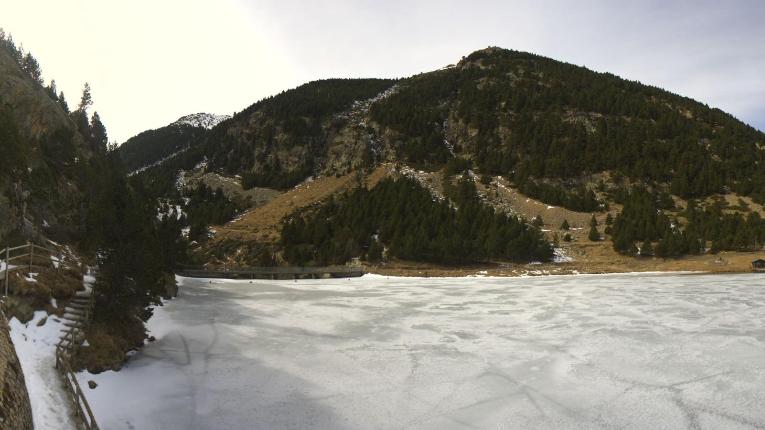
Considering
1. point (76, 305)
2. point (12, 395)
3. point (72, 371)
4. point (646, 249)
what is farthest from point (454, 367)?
point (646, 249)

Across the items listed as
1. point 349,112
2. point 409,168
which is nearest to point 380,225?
point 409,168

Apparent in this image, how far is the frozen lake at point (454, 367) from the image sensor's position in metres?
11.3

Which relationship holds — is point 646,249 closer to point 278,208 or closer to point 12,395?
point 12,395

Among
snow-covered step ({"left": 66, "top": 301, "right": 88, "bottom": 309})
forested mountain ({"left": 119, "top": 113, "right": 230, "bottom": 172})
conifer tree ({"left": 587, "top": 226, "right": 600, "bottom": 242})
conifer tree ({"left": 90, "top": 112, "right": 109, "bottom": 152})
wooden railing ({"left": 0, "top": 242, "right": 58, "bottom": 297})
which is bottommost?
snow-covered step ({"left": 66, "top": 301, "right": 88, "bottom": 309})

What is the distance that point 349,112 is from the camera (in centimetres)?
11338

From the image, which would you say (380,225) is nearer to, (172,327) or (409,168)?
(409,168)

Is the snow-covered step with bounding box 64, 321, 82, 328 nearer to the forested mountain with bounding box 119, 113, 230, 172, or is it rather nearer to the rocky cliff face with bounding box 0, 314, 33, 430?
the rocky cliff face with bounding box 0, 314, 33, 430

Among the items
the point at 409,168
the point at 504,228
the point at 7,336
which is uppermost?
the point at 409,168

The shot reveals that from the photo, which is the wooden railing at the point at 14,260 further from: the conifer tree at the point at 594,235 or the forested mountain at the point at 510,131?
the forested mountain at the point at 510,131

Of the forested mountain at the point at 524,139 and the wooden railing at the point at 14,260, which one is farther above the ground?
the forested mountain at the point at 524,139

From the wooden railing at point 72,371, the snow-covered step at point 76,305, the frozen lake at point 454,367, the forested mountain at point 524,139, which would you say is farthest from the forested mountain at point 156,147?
the wooden railing at point 72,371

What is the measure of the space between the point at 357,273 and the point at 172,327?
2504 cm

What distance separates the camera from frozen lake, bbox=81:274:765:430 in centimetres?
1132

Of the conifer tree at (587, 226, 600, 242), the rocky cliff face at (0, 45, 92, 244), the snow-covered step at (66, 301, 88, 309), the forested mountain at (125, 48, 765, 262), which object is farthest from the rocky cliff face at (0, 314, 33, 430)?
the conifer tree at (587, 226, 600, 242)
